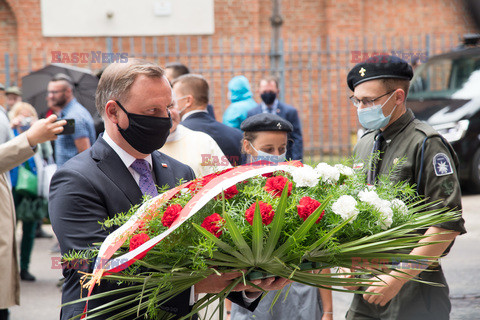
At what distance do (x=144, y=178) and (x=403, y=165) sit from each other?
1.23 metres

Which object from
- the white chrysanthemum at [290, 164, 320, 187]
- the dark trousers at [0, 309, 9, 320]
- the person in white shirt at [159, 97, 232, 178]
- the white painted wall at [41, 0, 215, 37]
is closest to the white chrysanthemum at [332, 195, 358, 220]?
the white chrysanthemum at [290, 164, 320, 187]

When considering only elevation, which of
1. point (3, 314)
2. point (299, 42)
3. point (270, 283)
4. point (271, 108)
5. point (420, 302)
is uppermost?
point (299, 42)

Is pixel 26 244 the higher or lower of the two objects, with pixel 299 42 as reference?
lower

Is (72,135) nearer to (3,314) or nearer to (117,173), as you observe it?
(3,314)

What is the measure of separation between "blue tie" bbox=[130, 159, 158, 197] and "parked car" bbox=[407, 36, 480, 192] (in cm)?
824

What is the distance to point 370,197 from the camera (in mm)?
2207

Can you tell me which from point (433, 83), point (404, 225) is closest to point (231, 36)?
point (433, 83)

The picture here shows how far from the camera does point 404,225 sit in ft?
7.27

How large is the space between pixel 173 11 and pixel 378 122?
13.6 m

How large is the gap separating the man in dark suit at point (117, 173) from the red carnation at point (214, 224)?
0.71 feet

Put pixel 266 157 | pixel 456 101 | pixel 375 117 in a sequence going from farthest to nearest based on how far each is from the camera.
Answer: pixel 456 101, pixel 266 157, pixel 375 117

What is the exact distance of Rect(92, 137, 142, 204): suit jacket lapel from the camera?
92.7 inches

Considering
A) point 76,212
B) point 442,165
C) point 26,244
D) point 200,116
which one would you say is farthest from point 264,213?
point 26,244

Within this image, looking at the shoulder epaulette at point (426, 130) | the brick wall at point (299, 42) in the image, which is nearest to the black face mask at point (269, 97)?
the brick wall at point (299, 42)
